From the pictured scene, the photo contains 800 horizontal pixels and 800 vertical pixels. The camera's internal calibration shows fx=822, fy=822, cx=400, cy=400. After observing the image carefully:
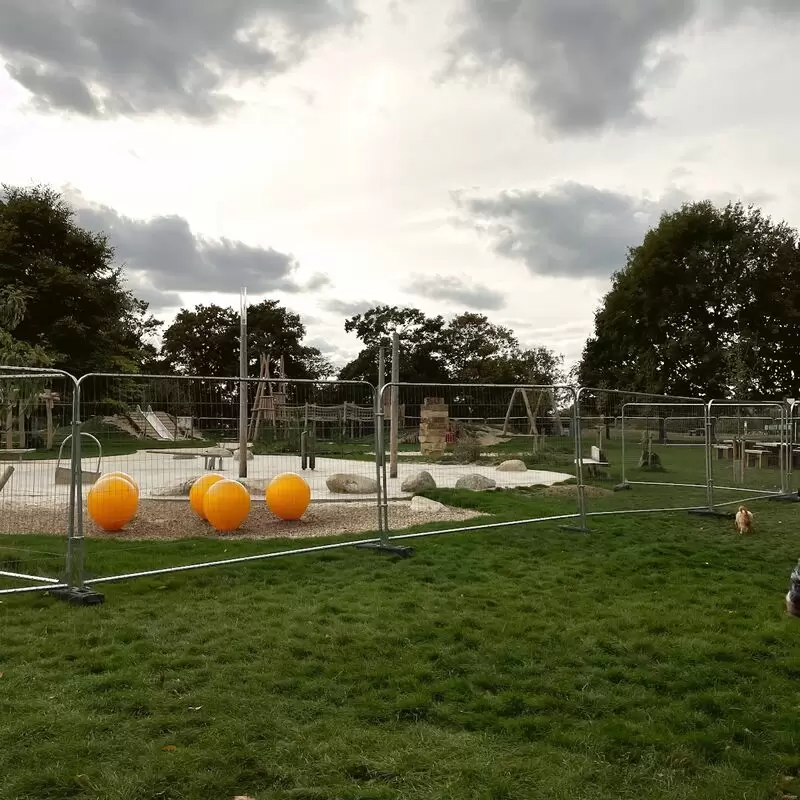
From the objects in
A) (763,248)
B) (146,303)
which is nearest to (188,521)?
(763,248)

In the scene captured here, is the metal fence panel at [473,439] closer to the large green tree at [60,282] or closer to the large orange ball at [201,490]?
the large orange ball at [201,490]

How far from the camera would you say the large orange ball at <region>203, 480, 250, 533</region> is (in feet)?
34.1

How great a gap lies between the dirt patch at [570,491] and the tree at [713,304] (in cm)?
3155

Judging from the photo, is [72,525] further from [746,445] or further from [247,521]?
[746,445]

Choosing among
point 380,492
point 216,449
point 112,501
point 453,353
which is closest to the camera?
point 380,492

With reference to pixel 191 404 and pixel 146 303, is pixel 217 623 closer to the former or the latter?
pixel 191 404

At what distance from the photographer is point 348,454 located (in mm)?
11445

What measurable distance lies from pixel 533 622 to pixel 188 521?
21.5ft

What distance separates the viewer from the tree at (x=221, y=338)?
6981 cm

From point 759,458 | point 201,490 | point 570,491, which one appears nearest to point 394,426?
point 570,491

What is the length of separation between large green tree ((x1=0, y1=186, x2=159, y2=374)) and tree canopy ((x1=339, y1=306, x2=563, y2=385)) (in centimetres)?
2487

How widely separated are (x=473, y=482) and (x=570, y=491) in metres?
1.85

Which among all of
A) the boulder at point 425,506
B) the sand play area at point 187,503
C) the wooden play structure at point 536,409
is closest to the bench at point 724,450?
the sand play area at point 187,503

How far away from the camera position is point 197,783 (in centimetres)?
352
